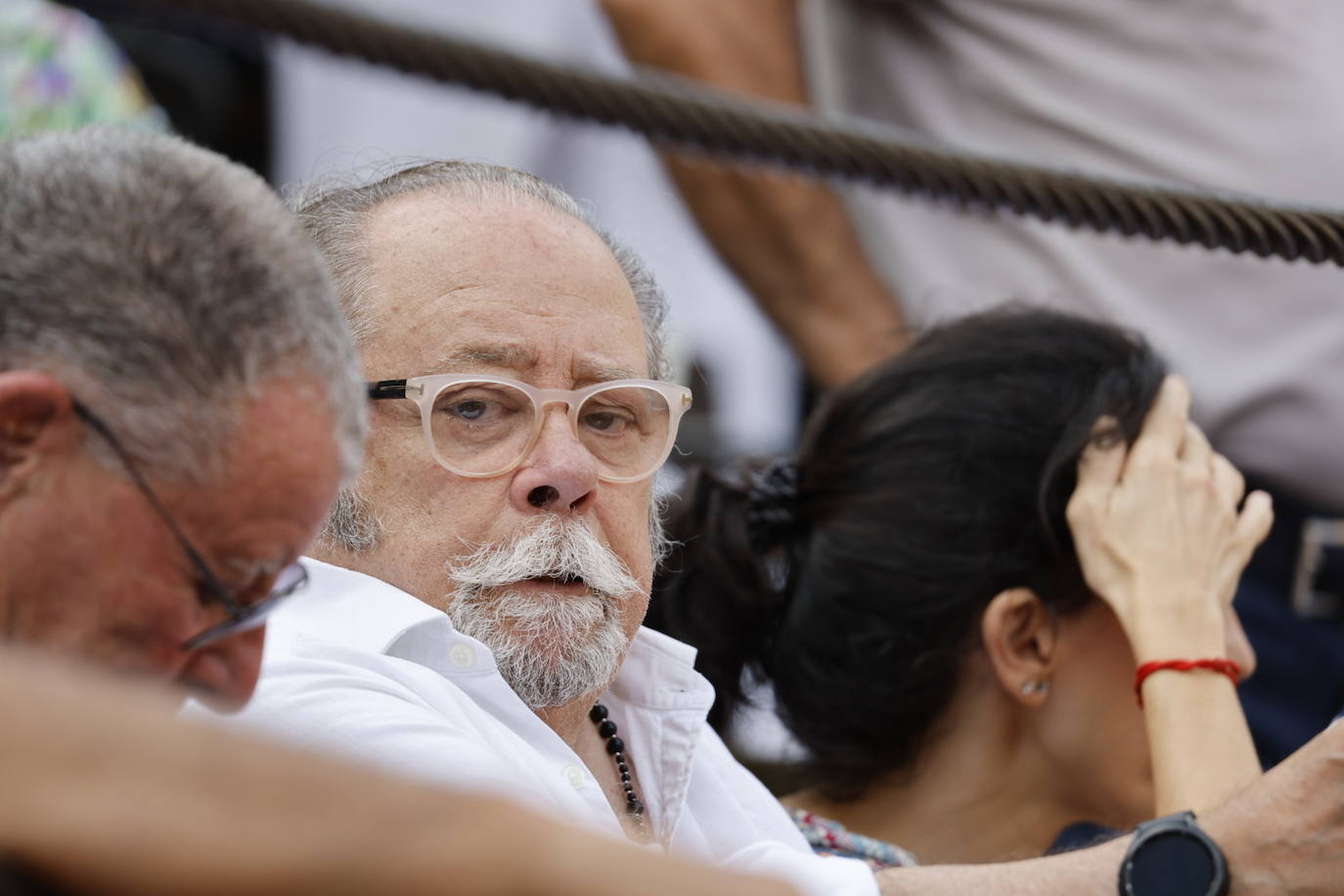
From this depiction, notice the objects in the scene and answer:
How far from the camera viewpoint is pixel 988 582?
8.42 ft

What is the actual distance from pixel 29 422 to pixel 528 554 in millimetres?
902

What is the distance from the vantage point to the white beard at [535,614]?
1.81m

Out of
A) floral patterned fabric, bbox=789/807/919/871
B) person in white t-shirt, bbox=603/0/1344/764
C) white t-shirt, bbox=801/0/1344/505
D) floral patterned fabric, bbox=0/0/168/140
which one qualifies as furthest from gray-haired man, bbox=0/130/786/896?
floral patterned fabric, bbox=0/0/168/140

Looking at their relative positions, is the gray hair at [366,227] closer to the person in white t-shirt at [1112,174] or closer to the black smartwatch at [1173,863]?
the black smartwatch at [1173,863]

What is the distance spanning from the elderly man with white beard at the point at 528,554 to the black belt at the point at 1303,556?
1371 mm

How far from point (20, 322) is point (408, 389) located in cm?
95

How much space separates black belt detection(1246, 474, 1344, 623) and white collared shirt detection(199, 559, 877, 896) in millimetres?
1385

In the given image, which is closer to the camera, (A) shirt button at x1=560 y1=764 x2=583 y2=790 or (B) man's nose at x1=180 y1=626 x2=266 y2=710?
(B) man's nose at x1=180 y1=626 x2=266 y2=710

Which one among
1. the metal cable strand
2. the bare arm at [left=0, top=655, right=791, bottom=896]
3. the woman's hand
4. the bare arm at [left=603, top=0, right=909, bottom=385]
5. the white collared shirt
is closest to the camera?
the bare arm at [left=0, top=655, right=791, bottom=896]

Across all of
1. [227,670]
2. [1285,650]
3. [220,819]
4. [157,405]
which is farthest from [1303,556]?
[220,819]

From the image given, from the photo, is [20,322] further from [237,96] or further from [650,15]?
[237,96]

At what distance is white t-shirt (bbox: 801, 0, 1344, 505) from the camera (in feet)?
10.1

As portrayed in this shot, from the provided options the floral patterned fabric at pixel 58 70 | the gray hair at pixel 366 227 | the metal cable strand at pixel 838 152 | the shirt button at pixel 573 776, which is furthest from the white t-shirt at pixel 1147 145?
the floral patterned fabric at pixel 58 70

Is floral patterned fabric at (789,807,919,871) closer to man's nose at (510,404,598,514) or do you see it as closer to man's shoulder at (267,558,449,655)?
man's nose at (510,404,598,514)
